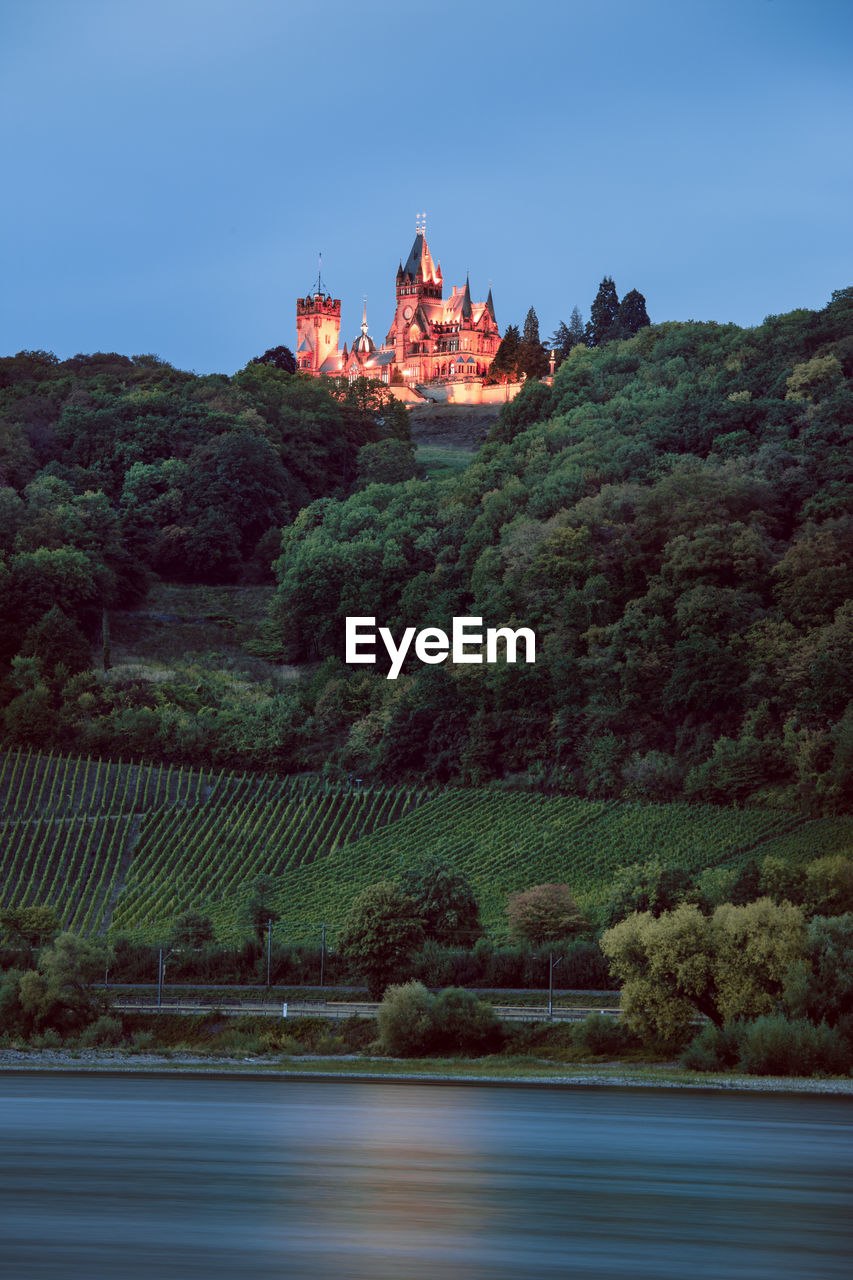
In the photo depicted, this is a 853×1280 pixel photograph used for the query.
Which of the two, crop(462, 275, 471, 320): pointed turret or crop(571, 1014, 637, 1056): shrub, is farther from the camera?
crop(462, 275, 471, 320): pointed turret

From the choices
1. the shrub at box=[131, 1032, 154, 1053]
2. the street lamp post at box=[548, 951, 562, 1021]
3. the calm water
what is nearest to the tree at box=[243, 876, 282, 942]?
Answer: the shrub at box=[131, 1032, 154, 1053]

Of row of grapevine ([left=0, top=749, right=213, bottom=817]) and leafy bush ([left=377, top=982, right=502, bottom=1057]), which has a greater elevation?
row of grapevine ([left=0, top=749, right=213, bottom=817])

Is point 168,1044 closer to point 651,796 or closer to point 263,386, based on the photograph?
point 651,796

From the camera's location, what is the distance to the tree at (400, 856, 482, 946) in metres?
41.0

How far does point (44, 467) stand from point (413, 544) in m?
23.1

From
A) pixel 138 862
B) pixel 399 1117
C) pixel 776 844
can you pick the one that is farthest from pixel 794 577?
pixel 399 1117

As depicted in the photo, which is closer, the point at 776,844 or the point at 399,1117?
the point at 399,1117

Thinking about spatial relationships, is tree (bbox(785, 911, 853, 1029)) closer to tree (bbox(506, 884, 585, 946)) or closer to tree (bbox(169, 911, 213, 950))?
tree (bbox(506, 884, 585, 946))

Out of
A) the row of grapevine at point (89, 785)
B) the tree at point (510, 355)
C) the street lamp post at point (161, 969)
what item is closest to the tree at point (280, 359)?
the tree at point (510, 355)

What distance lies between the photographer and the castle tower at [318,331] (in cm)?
17650

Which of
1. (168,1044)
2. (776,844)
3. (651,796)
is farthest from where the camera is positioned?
(651,796)

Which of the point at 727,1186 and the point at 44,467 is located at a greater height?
the point at 44,467

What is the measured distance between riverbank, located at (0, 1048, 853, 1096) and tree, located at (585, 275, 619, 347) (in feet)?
284

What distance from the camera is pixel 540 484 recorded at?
76250mm
